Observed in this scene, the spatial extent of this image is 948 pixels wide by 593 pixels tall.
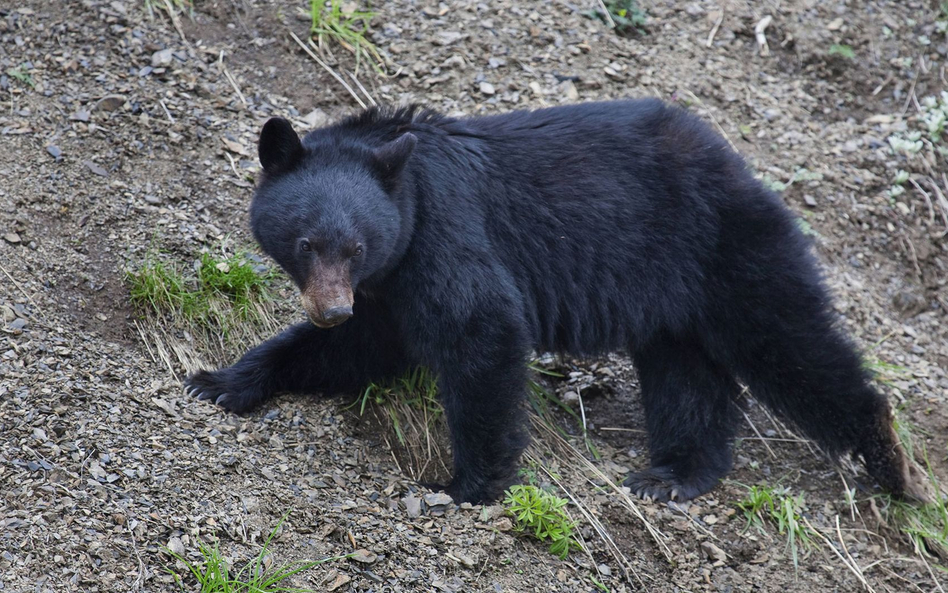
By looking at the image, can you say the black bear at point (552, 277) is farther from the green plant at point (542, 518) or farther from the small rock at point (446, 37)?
the small rock at point (446, 37)

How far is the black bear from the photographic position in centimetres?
480

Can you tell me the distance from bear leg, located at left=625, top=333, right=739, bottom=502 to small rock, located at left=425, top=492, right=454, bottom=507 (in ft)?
4.07

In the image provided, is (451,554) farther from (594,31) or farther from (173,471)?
(594,31)

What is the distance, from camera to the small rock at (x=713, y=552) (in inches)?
206

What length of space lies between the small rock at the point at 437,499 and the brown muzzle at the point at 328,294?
1.10 meters

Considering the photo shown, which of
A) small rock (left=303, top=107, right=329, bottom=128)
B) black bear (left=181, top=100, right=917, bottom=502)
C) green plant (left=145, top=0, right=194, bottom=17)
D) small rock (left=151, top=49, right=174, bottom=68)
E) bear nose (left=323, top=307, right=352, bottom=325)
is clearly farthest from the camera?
green plant (left=145, top=0, right=194, bottom=17)

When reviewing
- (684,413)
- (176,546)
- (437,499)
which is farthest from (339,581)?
(684,413)

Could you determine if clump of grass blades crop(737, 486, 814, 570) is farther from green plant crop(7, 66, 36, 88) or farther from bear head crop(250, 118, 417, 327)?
green plant crop(7, 66, 36, 88)

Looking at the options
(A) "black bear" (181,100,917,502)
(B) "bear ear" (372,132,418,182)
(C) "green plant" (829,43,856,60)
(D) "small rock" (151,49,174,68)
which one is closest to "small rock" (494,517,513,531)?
(A) "black bear" (181,100,917,502)

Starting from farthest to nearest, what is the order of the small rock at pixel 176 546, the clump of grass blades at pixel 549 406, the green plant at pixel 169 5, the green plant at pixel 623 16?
the green plant at pixel 623 16, the green plant at pixel 169 5, the clump of grass blades at pixel 549 406, the small rock at pixel 176 546

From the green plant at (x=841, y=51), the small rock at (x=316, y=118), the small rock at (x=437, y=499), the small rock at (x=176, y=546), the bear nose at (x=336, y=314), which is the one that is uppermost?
the green plant at (x=841, y=51)

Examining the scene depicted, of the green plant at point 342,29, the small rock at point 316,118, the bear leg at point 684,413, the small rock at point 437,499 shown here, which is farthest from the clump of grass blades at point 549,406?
the green plant at point 342,29

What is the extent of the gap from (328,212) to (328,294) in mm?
407

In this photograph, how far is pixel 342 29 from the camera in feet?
23.8
